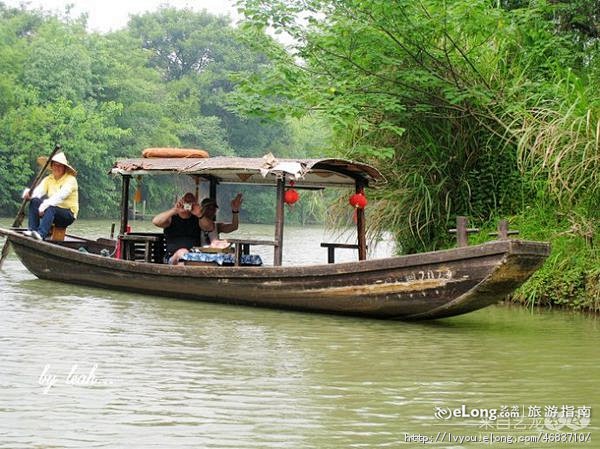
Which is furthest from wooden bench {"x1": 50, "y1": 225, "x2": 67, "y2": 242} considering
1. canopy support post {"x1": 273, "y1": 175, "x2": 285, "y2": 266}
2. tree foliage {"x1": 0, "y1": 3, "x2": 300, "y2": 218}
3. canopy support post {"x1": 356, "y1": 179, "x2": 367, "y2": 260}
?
tree foliage {"x1": 0, "y1": 3, "x2": 300, "y2": 218}

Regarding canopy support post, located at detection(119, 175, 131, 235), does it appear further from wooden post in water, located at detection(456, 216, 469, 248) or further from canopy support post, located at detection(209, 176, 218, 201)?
wooden post in water, located at detection(456, 216, 469, 248)

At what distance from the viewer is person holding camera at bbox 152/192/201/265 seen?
36.9 feet

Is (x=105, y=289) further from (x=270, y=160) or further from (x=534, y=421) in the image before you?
(x=534, y=421)

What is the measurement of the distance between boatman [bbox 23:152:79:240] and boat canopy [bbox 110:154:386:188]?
1.19 meters

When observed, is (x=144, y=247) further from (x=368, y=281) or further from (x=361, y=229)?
(x=368, y=281)

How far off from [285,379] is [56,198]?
6479 mm

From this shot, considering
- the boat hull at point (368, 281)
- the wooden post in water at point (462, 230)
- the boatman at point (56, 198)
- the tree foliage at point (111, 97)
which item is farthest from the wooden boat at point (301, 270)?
the tree foliage at point (111, 97)

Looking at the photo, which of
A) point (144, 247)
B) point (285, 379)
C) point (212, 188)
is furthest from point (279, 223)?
point (285, 379)

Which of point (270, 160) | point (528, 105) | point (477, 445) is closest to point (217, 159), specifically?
point (270, 160)

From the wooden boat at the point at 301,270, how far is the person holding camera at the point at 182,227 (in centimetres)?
30

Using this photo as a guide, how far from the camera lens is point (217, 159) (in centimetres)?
1108

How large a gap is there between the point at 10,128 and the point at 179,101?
54.4ft

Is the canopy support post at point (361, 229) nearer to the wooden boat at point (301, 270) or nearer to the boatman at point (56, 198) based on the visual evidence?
the wooden boat at point (301, 270)

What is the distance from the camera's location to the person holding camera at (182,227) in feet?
36.9
